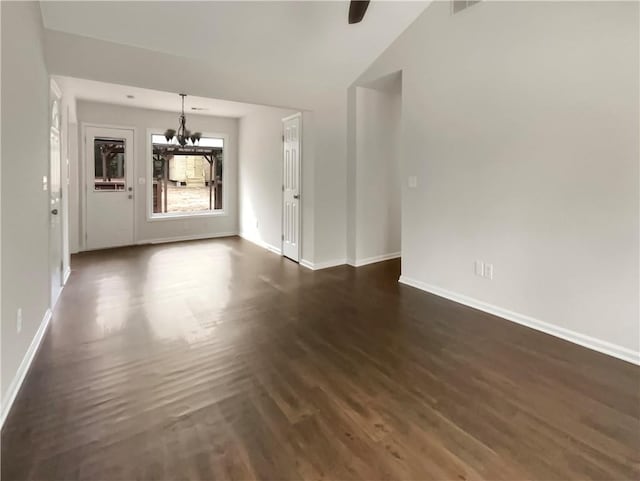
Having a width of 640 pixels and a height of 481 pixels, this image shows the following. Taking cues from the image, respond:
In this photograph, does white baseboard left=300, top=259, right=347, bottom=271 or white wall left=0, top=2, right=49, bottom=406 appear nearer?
white wall left=0, top=2, right=49, bottom=406

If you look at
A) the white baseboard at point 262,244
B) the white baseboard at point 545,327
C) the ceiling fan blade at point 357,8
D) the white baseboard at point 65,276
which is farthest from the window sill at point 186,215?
the ceiling fan blade at point 357,8

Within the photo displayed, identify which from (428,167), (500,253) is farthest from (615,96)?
(428,167)

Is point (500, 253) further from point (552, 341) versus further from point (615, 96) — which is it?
point (615, 96)

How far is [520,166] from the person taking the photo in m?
3.24

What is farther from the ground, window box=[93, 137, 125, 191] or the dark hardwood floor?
window box=[93, 137, 125, 191]

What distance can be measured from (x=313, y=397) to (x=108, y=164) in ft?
20.5

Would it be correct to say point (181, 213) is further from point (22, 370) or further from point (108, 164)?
point (22, 370)

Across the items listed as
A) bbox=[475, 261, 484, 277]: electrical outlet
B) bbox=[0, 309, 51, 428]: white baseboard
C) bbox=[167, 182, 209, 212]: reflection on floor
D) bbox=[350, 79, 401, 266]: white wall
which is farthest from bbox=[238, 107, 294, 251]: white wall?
bbox=[0, 309, 51, 428]: white baseboard

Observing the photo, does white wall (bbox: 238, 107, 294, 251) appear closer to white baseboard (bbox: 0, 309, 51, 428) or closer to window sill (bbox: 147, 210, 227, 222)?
window sill (bbox: 147, 210, 227, 222)

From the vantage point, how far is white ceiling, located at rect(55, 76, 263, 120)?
522 cm

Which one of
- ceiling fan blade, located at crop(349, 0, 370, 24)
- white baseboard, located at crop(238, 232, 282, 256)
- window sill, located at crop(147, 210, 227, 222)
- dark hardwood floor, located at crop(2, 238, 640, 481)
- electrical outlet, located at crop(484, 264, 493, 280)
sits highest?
ceiling fan blade, located at crop(349, 0, 370, 24)

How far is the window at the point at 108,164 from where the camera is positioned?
6531mm

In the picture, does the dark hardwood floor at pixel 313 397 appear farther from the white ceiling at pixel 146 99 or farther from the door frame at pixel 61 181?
the white ceiling at pixel 146 99

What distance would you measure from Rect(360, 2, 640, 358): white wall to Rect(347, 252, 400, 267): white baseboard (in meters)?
1.22
